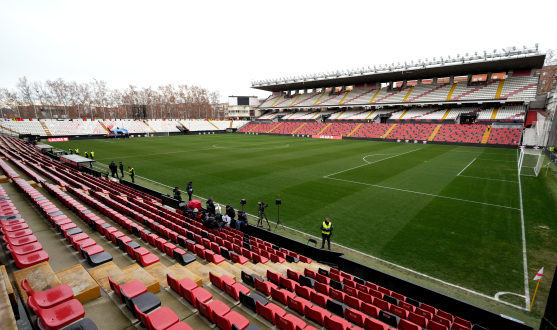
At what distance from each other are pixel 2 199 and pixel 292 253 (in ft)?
33.7

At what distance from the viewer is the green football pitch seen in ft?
29.2

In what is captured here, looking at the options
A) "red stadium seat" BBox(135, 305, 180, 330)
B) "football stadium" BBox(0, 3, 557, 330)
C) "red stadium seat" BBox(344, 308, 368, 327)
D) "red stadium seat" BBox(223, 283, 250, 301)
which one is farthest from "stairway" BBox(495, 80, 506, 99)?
"red stadium seat" BBox(135, 305, 180, 330)

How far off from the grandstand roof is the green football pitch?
25.9 m

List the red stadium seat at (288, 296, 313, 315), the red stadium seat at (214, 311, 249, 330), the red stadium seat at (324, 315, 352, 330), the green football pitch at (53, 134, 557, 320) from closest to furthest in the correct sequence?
the red stadium seat at (214, 311, 249, 330), the red stadium seat at (324, 315, 352, 330), the red stadium seat at (288, 296, 313, 315), the green football pitch at (53, 134, 557, 320)

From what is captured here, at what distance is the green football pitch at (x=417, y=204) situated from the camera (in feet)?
29.2

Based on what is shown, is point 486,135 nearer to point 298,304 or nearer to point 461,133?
point 461,133

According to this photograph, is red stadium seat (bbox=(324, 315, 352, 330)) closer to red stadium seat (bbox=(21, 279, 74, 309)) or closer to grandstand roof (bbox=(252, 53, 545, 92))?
red stadium seat (bbox=(21, 279, 74, 309))

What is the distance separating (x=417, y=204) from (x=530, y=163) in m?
19.4

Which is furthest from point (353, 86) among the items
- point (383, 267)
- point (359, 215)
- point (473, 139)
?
point (383, 267)

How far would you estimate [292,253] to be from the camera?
351 inches

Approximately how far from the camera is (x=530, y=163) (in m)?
24.2

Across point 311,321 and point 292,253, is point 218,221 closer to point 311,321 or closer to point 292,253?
point 292,253

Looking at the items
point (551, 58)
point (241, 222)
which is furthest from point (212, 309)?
point (551, 58)

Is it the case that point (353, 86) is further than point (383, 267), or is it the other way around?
point (353, 86)
